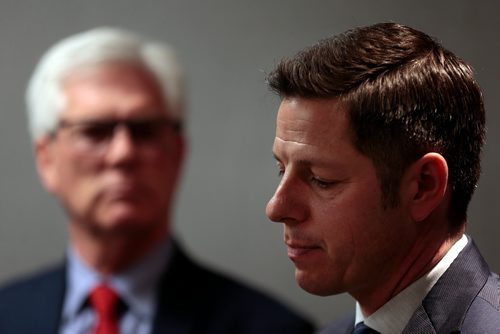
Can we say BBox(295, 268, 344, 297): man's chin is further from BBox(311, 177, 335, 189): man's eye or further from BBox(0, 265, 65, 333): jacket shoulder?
BBox(0, 265, 65, 333): jacket shoulder

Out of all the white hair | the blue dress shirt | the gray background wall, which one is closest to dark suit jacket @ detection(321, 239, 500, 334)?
the gray background wall

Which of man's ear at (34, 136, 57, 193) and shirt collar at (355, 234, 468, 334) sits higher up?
shirt collar at (355, 234, 468, 334)

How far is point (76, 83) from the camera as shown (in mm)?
2012

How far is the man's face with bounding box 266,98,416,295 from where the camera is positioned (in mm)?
1128

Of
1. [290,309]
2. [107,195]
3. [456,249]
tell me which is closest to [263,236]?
[290,309]

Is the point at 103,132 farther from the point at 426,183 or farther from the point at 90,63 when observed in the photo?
the point at 426,183

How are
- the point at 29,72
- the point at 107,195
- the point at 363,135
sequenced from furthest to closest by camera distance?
the point at 29,72 → the point at 107,195 → the point at 363,135

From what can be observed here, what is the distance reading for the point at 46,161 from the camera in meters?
2.08

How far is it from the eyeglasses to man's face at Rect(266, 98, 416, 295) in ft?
2.86

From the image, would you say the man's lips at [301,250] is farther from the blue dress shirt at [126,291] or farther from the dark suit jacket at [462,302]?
the blue dress shirt at [126,291]

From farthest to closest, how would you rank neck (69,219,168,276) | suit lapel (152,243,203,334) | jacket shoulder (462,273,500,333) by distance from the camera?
neck (69,219,168,276) < suit lapel (152,243,203,334) < jacket shoulder (462,273,500,333)

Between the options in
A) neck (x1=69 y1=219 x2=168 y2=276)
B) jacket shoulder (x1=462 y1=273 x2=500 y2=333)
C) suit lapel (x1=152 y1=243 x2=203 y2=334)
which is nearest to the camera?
jacket shoulder (x1=462 y1=273 x2=500 y2=333)

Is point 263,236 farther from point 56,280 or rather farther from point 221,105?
point 56,280

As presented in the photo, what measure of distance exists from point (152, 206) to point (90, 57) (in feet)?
1.04
